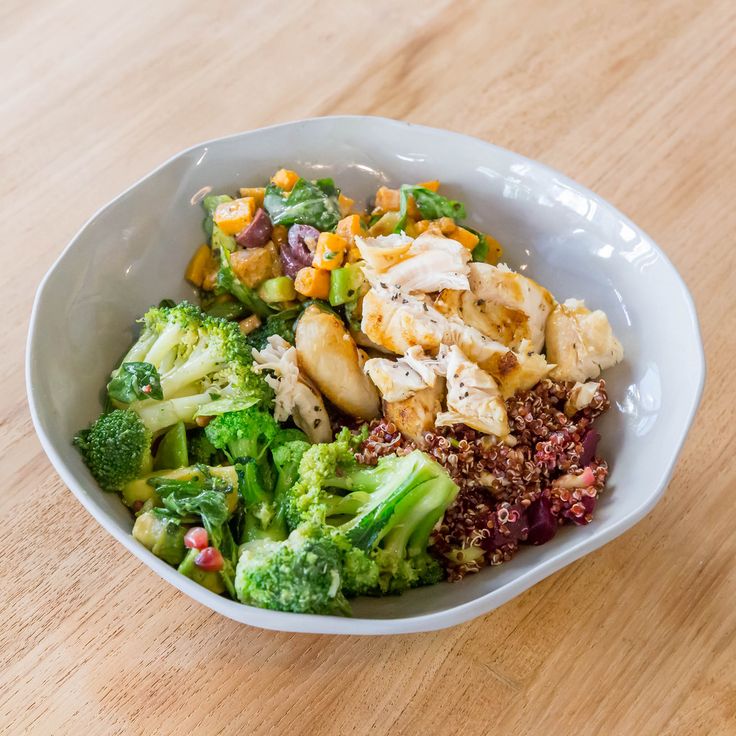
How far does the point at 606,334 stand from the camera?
2.20 metres

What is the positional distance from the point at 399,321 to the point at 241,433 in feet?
1.58

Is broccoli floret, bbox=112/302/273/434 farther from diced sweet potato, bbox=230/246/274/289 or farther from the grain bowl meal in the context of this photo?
diced sweet potato, bbox=230/246/274/289

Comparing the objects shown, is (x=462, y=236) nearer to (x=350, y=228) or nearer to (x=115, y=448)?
(x=350, y=228)

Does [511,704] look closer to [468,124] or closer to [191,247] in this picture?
[191,247]

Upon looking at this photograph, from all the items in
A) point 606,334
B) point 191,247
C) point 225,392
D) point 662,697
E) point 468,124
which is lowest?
point 662,697

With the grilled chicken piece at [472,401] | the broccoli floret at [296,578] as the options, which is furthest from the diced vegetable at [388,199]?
the broccoli floret at [296,578]

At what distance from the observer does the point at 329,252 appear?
88.7 inches

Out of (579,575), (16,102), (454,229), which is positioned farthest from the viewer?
(16,102)

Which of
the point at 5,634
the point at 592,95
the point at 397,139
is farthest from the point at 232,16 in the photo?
the point at 5,634

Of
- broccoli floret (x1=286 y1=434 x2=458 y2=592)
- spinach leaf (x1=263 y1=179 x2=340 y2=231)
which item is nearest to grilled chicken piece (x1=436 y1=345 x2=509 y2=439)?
broccoli floret (x1=286 y1=434 x2=458 y2=592)

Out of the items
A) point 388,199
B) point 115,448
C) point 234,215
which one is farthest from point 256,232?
point 115,448

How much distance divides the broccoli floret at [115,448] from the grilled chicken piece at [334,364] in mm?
449

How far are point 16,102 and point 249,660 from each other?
2162mm

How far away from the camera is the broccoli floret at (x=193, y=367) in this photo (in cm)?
207
